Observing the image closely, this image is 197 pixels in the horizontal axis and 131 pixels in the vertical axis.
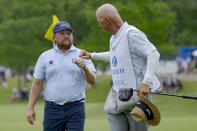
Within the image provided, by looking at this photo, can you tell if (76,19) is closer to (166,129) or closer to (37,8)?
(37,8)

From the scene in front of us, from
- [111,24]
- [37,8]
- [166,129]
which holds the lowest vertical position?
[166,129]

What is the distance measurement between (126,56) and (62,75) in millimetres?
928

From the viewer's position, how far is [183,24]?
219 ft

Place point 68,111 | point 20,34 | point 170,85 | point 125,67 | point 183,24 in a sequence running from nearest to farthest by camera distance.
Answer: point 125,67 → point 68,111 → point 170,85 → point 20,34 → point 183,24

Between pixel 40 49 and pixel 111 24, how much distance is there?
143 ft

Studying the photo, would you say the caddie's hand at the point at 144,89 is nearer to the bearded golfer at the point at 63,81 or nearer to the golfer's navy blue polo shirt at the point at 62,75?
the bearded golfer at the point at 63,81

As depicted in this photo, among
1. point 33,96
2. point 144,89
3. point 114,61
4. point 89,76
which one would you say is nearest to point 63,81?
point 89,76

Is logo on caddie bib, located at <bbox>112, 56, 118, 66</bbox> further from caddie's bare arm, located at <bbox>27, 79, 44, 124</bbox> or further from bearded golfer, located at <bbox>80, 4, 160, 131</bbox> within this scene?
caddie's bare arm, located at <bbox>27, 79, 44, 124</bbox>

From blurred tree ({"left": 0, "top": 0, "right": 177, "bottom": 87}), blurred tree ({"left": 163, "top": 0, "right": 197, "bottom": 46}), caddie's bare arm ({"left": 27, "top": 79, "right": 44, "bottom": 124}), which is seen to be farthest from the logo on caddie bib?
blurred tree ({"left": 163, "top": 0, "right": 197, "bottom": 46})

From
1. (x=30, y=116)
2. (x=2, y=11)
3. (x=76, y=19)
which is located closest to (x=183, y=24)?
(x=76, y=19)

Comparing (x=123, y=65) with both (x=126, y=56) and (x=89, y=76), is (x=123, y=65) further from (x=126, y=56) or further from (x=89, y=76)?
(x=89, y=76)

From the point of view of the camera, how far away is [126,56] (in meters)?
6.88

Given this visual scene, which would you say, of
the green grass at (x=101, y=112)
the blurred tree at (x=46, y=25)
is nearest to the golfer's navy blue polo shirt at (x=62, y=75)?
the green grass at (x=101, y=112)

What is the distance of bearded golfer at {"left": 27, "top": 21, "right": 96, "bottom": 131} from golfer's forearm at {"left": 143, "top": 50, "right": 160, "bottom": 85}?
984mm
